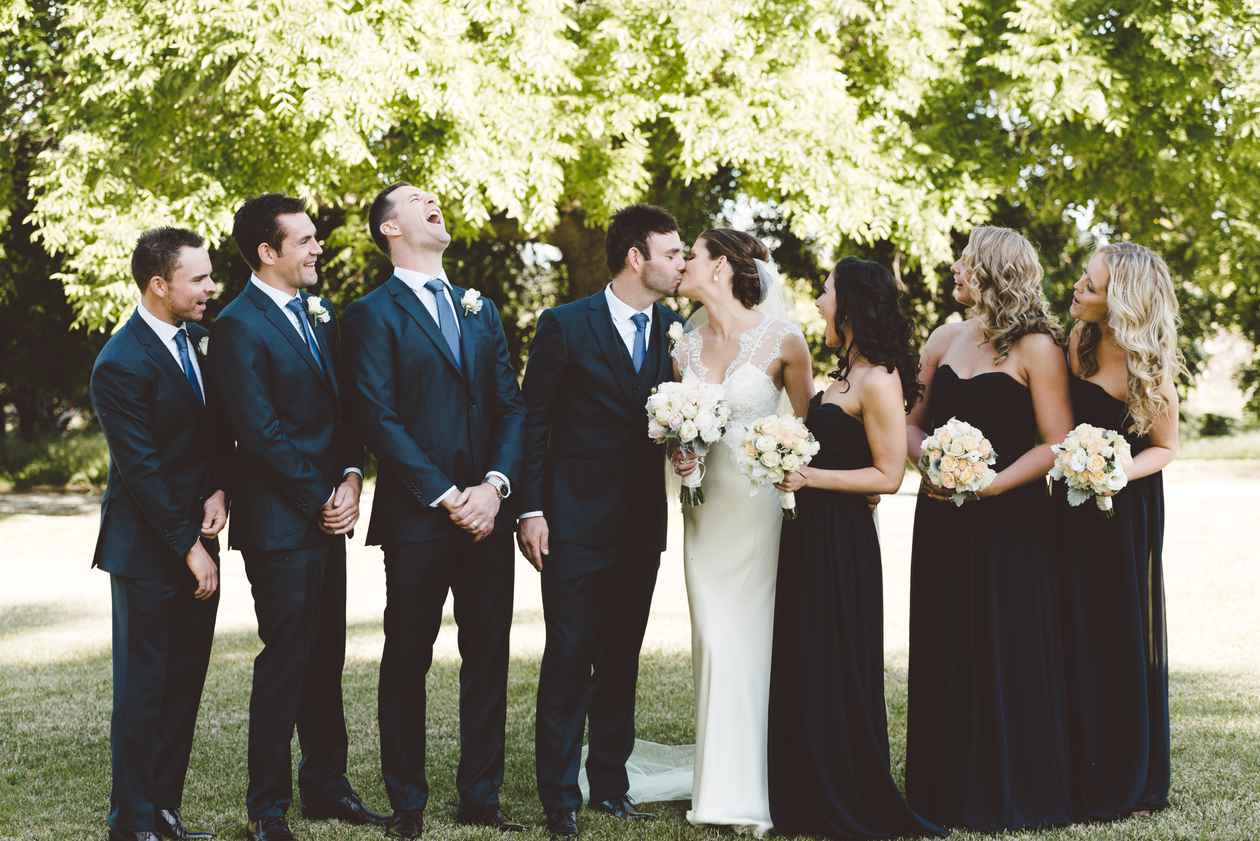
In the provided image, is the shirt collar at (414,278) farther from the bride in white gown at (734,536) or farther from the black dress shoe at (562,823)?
the black dress shoe at (562,823)

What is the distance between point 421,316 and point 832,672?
201cm

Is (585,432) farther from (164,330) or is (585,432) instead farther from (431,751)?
(431,751)

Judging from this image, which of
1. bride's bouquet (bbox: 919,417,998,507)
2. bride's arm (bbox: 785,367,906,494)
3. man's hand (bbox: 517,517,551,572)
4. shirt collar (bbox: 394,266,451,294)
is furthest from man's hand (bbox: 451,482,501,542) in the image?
bride's bouquet (bbox: 919,417,998,507)

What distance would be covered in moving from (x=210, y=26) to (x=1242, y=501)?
46.1 feet

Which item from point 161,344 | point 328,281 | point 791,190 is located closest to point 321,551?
point 161,344

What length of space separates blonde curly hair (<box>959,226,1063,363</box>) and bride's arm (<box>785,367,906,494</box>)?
0.47 metres

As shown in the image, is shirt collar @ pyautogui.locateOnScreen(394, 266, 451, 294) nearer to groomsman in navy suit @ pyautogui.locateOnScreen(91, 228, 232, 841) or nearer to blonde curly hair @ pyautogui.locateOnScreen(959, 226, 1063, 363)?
groomsman in navy suit @ pyautogui.locateOnScreen(91, 228, 232, 841)

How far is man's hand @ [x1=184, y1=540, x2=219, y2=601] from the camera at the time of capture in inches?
185

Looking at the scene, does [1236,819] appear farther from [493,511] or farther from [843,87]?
[843,87]

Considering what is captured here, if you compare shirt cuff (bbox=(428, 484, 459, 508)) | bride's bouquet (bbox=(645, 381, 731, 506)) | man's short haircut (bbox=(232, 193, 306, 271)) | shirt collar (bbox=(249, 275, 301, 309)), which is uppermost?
man's short haircut (bbox=(232, 193, 306, 271))

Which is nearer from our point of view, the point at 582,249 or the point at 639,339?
the point at 639,339

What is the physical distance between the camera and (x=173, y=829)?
490 centimetres

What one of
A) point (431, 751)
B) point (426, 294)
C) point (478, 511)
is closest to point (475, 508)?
point (478, 511)

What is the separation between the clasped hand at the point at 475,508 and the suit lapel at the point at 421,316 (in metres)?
0.46
